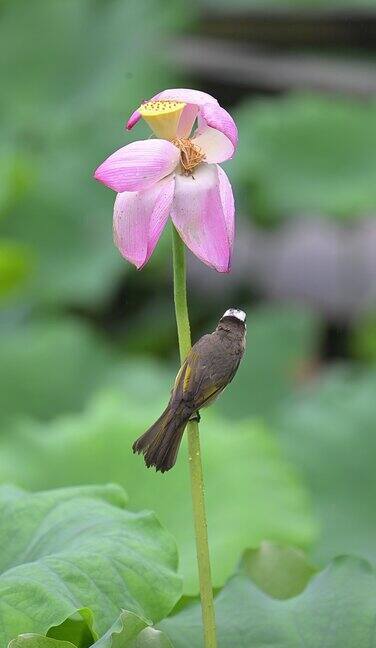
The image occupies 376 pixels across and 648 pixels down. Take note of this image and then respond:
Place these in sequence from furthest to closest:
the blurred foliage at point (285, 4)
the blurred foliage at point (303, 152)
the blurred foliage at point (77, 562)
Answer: the blurred foliage at point (285, 4)
the blurred foliage at point (303, 152)
the blurred foliage at point (77, 562)

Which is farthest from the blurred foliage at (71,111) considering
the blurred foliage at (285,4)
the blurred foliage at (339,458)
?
the blurred foliage at (339,458)

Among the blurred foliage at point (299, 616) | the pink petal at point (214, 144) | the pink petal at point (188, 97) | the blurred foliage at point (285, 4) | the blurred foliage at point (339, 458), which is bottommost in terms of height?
the blurred foliage at point (339, 458)

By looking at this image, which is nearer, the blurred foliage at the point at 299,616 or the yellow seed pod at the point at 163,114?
the yellow seed pod at the point at 163,114

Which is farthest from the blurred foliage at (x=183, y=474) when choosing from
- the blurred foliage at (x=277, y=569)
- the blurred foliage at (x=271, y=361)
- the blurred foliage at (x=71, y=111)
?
the blurred foliage at (x=71, y=111)

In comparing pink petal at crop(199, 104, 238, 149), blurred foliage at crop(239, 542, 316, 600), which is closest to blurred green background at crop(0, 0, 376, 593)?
blurred foliage at crop(239, 542, 316, 600)

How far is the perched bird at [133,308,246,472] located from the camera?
1.99ft

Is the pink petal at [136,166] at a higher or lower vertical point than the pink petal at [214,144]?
lower

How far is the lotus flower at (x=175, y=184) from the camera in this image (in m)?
0.61

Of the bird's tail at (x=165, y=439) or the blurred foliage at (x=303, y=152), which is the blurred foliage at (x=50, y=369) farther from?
the bird's tail at (x=165, y=439)

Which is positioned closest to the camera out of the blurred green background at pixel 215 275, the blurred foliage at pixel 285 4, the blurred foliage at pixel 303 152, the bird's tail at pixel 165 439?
the bird's tail at pixel 165 439

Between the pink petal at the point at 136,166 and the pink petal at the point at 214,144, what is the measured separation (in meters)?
0.02

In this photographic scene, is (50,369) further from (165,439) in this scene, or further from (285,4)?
(285,4)

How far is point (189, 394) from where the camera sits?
61 cm

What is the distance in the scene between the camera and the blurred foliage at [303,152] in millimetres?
3252
